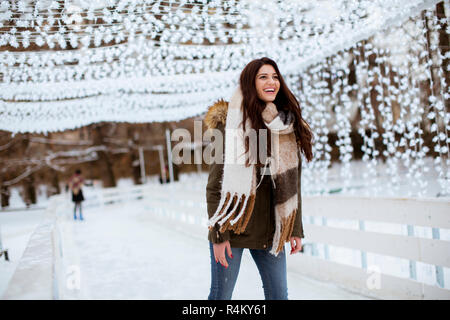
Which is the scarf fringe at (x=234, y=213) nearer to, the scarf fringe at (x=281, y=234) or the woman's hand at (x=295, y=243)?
the scarf fringe at (x=281, y=234)

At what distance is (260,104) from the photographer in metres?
1.70

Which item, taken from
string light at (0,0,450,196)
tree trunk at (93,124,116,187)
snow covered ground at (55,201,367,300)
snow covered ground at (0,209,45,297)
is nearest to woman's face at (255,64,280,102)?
snow covered ground at (0,209,45,297)

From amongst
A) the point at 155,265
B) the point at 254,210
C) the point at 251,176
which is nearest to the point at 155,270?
the point at 155,265

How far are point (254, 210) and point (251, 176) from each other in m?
0.17

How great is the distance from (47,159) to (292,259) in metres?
12.5

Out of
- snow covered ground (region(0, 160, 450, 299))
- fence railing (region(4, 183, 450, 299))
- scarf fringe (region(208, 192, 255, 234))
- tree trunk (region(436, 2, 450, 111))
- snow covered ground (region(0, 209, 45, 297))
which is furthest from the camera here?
tree trunk (region(436, 2, 450, 111))

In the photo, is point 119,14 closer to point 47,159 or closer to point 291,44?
point 291,44

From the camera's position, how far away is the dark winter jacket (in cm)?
160

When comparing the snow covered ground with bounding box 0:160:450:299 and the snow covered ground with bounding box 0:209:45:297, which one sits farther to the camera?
the snow covered ground with bounding box 0:160:450:299

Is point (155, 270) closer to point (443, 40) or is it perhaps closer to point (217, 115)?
point (217, 115)

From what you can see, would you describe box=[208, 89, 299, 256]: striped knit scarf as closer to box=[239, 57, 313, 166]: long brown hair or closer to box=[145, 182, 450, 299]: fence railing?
box=[239, 57, 313, 166]: long brown hair

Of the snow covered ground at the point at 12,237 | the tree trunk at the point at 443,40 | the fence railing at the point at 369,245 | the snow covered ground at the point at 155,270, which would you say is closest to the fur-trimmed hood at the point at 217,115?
the fence railing at the point at 369,245

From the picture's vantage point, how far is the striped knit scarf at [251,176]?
1586mm
